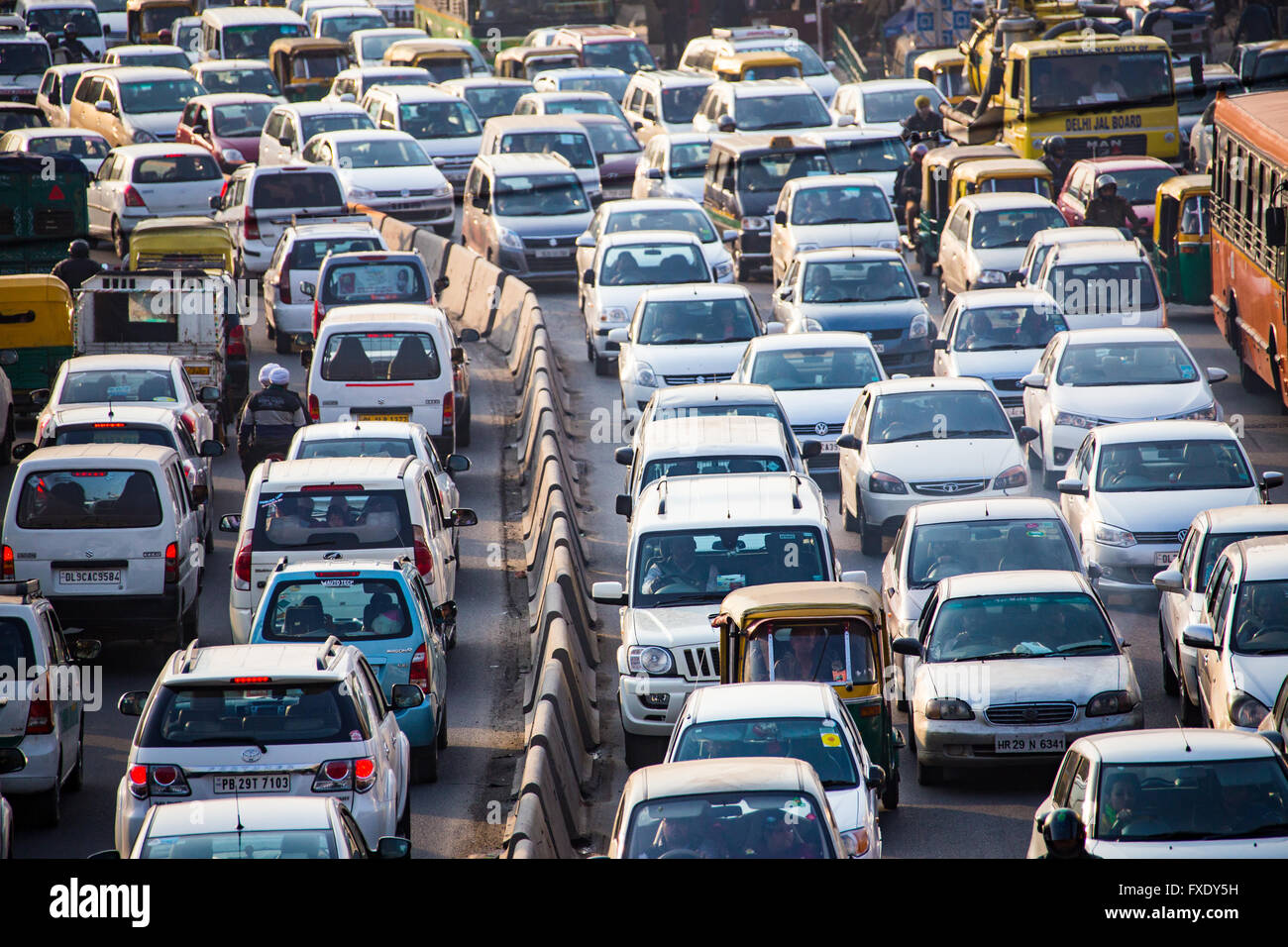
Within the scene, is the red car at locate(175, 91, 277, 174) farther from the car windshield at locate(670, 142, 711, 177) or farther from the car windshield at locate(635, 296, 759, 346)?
the car windshield at locate(635, 296, 759, 346)

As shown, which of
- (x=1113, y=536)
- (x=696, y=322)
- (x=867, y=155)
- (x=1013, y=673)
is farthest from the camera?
(x=867, y=155)

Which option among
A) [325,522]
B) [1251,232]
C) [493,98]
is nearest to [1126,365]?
[1251,232]

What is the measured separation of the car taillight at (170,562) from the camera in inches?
673

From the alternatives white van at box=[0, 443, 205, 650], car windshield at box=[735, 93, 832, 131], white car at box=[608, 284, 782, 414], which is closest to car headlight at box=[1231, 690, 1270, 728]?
white van at box=[0, 443, 205, 650]

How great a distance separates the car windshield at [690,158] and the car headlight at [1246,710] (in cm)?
2432

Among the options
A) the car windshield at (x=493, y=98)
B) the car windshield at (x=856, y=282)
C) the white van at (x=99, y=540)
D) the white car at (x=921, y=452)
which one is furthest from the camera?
the car windshield at (x=493, y=98)

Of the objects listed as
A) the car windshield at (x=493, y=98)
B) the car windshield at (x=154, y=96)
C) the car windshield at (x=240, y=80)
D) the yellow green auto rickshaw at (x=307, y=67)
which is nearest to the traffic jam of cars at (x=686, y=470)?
the car windshield at (x=154, y=96)

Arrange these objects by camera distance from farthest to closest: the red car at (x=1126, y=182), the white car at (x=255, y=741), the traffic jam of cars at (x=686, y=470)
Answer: the red car at (x=1126, y=182) → the traffic jam of cars at (x=686, y=470) → the white car at (x=255, y=741)

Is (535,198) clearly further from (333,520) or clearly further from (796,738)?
(796,738)

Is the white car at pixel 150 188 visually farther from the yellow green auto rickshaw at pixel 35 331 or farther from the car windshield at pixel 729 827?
the car windshield at pixel 729 827

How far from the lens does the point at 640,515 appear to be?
16.2 metres

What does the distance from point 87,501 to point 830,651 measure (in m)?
6.67

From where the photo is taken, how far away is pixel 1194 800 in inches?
415

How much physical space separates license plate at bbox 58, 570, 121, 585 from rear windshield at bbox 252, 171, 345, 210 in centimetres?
1606
